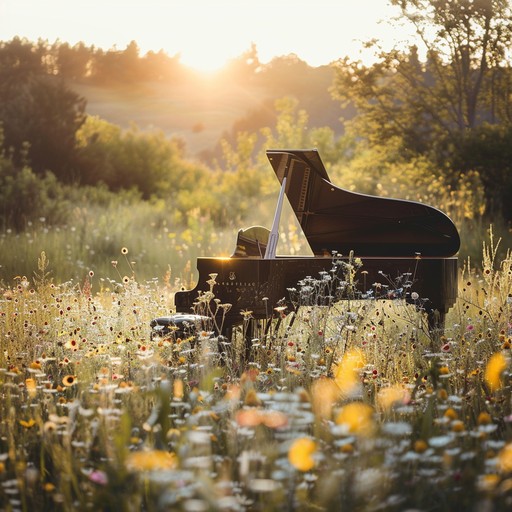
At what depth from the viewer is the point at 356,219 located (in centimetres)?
762

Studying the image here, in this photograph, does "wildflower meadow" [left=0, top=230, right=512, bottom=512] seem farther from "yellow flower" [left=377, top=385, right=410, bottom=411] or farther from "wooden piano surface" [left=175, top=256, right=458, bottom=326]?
"wooden piano surface" [left=175, top=256, right=458, bottom=326]

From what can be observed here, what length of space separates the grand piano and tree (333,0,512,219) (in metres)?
10.7

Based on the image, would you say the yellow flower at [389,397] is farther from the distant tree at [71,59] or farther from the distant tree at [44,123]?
the distant tree at [71,59]

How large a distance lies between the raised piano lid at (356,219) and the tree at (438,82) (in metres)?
10.6

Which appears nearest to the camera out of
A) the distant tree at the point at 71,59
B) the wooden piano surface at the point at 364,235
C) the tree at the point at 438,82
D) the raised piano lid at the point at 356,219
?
the wooden piano surface at the point at 364,235

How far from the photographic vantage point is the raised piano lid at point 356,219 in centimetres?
750

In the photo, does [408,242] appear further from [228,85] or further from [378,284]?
[228,85]

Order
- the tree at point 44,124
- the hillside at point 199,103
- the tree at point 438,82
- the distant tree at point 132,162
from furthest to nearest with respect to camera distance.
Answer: the hillside at point 199,103 < the distant tree at point 132,162 < the tree at point 44,124 < the tree at point 438,82

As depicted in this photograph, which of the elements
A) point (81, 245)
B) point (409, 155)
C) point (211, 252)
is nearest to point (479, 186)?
point (409, 155)

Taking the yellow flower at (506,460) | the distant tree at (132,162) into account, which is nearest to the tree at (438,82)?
the distant tree at (132,162)

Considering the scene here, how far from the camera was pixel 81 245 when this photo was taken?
14656mm

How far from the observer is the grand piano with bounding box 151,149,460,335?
6.77 metres

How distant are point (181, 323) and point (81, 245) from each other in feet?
28.5

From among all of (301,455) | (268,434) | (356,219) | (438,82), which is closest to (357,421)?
(301,455)
